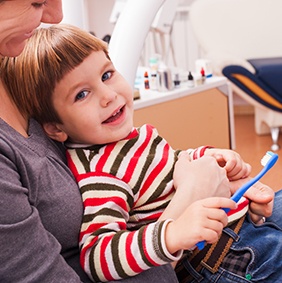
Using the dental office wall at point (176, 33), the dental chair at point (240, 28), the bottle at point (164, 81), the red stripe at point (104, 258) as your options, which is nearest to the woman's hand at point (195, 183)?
the red stripe at point (104, 258)

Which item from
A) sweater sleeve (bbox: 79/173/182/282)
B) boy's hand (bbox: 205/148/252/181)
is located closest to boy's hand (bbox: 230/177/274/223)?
boy's hand (bbox: 205/148/252/181)

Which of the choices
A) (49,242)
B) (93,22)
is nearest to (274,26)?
(93,22)

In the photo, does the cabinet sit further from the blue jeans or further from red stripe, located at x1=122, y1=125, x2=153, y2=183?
the blue jeans

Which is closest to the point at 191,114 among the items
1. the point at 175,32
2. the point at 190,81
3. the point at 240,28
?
the point at 190,81

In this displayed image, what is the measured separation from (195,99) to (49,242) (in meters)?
1.59

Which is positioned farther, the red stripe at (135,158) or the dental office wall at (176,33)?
the dental office wall at (176,33)

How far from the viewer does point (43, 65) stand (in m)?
0.90

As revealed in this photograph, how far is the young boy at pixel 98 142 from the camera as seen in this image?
0.84 meters

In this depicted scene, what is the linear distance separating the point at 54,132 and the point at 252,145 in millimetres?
2635

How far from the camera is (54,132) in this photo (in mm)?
979

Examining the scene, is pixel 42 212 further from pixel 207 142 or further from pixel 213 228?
pixel 207 142

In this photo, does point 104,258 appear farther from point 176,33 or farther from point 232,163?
point 176,33

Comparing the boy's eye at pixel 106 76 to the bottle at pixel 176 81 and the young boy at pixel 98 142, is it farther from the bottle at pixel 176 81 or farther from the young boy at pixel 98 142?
the bottle at pixel 176 81

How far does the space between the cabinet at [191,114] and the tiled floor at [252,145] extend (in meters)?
0.31
